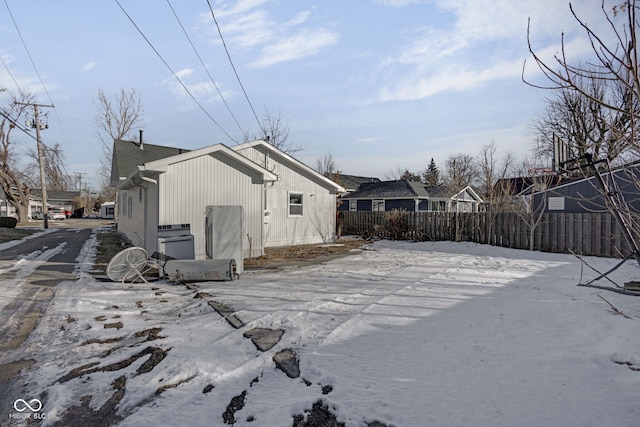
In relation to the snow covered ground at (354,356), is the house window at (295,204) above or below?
above

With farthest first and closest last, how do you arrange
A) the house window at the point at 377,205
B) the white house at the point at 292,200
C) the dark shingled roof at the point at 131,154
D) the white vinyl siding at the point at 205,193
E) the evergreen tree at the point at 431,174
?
1. the evergreen tree at the point at 431,174
2. the house window at the point at 377,205
3. the dark shingled roof at the point at 131,154
4. the white house at the point at 292,200
5. the white vinyl siding at the point at 205,193

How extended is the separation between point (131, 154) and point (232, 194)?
7318mm

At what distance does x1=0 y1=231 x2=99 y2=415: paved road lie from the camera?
351 centimetres

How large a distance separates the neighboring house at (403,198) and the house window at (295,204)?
12.0 meters

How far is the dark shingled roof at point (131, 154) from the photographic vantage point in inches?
545

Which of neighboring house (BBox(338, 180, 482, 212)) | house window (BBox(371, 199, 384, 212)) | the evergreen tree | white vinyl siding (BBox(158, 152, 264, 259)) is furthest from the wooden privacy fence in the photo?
the evergreen tree

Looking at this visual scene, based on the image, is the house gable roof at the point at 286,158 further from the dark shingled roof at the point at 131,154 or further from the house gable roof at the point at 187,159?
the dark shingled roof at the point at 131,154

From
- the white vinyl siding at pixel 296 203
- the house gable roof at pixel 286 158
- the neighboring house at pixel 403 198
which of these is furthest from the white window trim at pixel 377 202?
the white vinyl siding at pixel 296 203

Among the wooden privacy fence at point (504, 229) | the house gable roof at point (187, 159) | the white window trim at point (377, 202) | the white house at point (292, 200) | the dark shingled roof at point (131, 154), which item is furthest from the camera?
the white window trim at point (377, 202)

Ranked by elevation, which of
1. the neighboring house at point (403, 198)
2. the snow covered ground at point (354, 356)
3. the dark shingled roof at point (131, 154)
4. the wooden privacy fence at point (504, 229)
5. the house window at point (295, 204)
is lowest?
the snow covered ground at point (354, 356)

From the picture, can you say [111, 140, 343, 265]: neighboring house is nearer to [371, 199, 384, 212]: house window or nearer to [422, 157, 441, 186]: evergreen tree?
[371, 199, 384, 212]: house window

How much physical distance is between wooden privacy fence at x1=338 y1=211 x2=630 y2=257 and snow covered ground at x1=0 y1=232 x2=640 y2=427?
4.83m

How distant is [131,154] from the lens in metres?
14.7

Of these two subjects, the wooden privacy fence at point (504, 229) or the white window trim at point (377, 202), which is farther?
the white window trim at point (377, 202)
